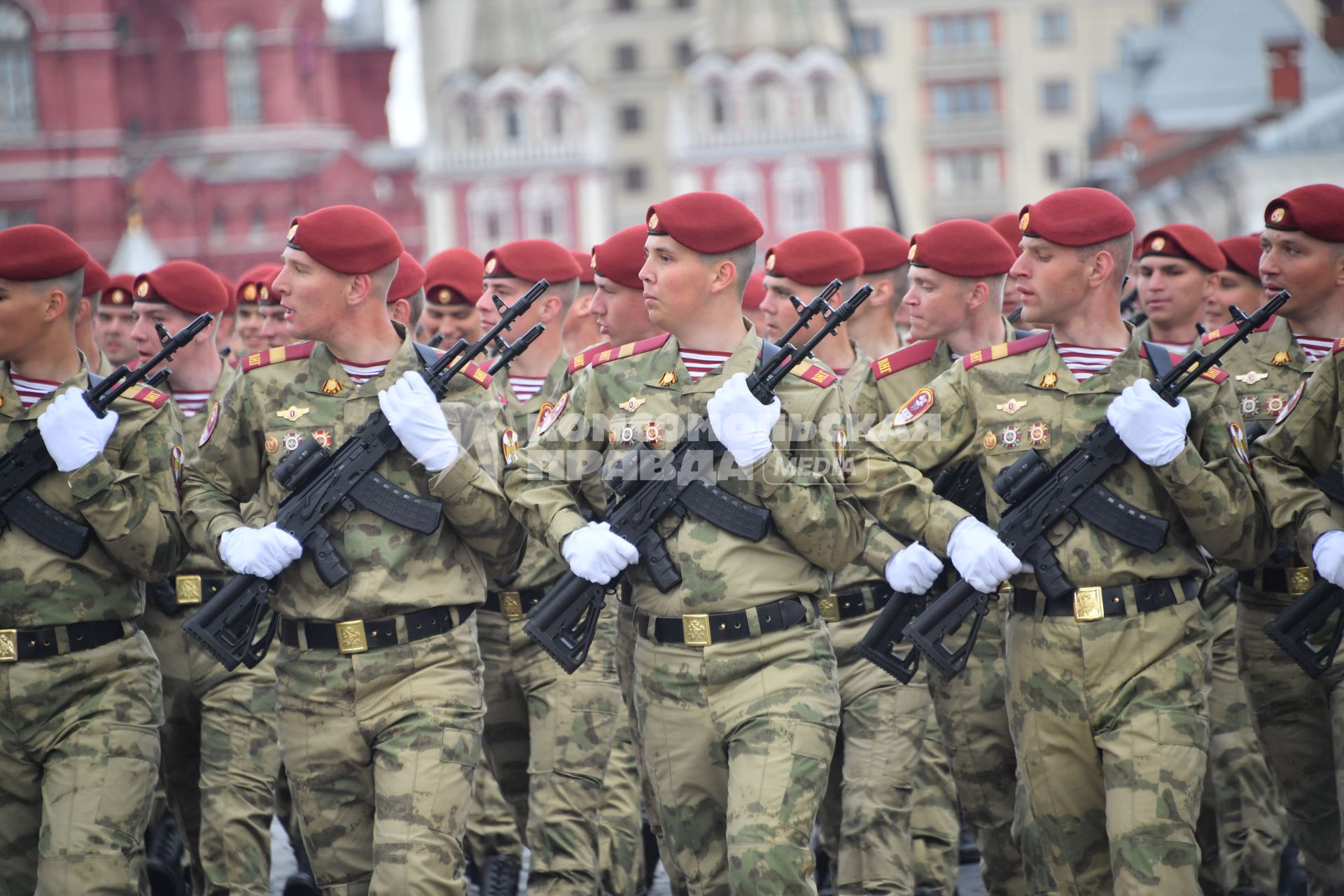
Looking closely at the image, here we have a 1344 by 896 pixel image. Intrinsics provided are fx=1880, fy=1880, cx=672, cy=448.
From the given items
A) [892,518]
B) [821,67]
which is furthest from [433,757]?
[821,67]

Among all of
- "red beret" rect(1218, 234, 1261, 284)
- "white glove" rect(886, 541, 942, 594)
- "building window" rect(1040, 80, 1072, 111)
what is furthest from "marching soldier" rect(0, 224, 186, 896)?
"building window" rect(1040, 80, 1072, 111)

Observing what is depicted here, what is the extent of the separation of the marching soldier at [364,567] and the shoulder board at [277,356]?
0.4 inches

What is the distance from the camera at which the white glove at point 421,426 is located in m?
5.89

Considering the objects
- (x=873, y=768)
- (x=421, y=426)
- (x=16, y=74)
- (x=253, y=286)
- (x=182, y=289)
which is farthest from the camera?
(x=16, y=74)

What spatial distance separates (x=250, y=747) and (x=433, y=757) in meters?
1.66

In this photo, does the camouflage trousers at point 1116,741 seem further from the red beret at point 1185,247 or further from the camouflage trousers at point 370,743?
the red beret at point 1185,247

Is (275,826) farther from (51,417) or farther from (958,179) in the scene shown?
(958,179)

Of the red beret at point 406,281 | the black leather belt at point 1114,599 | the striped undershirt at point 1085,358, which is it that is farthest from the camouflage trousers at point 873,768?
the red beret at point 406,281

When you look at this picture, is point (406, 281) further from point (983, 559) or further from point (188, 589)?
point (983, 559)

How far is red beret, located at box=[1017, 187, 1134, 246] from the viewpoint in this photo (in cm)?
590

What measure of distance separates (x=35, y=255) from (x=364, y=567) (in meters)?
1.61

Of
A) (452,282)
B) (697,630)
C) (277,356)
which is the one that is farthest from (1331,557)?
(452,282)

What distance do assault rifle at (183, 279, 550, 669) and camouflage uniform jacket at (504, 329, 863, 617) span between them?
401 millimetres

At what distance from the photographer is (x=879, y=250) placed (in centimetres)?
863
